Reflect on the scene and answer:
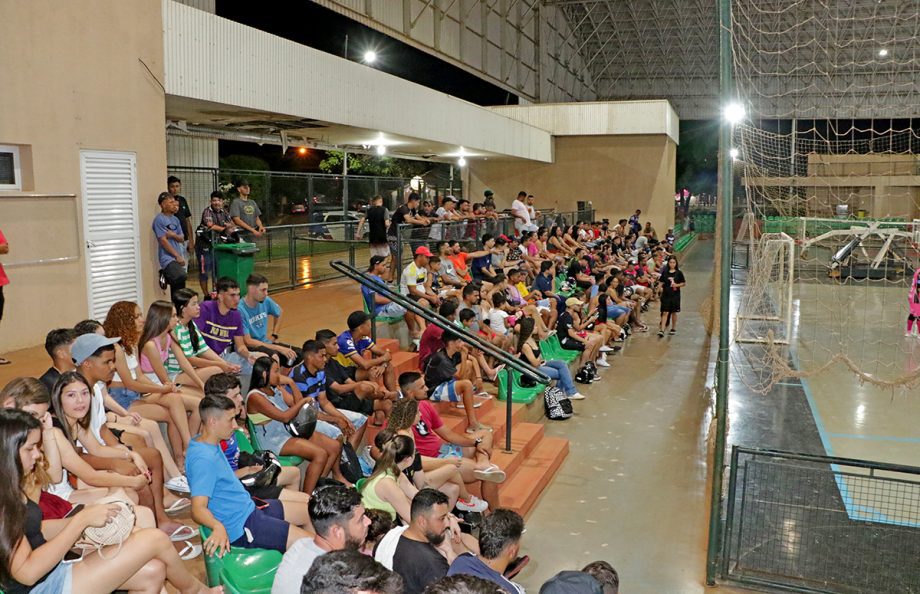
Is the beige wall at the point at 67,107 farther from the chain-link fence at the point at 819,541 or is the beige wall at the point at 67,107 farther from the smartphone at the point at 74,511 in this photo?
the chain-link fence at the point at 819,541

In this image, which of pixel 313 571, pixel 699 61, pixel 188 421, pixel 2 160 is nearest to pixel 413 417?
pixel 188 421

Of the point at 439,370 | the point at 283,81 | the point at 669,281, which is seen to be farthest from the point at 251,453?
the point at 669,281

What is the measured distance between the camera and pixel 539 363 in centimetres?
998

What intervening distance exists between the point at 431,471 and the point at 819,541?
3.16m

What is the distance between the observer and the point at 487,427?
7746 millimetres

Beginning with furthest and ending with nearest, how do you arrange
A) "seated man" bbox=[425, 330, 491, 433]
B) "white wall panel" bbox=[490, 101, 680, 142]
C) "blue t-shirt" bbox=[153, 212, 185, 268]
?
1. "white wall panel" bbox=[490, 101, 680, 142]
2. "blue t-shirt" bbox=[153, 212, 185, 268]
3. "seated man" bbox=[425, 330, 491, 433]

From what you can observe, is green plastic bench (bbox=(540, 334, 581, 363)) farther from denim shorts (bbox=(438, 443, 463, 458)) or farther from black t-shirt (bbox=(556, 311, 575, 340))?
denim shorts (bbox=(438, 443, 463, 458))

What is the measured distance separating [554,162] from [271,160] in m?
12.2

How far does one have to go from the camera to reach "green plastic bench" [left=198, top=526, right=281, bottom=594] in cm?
388

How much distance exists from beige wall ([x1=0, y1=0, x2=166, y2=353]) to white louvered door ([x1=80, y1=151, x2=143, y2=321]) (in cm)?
9

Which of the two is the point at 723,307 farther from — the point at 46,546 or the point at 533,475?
the point at 46,546

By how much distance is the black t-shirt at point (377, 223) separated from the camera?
11578 mm

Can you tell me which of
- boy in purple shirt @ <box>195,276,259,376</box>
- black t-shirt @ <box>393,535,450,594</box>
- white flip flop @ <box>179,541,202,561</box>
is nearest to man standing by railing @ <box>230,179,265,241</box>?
boy in purple shirt @ <box>195,276,259,376</box>

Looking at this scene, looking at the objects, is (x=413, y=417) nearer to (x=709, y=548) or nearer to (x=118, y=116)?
(x=709, y=548)
